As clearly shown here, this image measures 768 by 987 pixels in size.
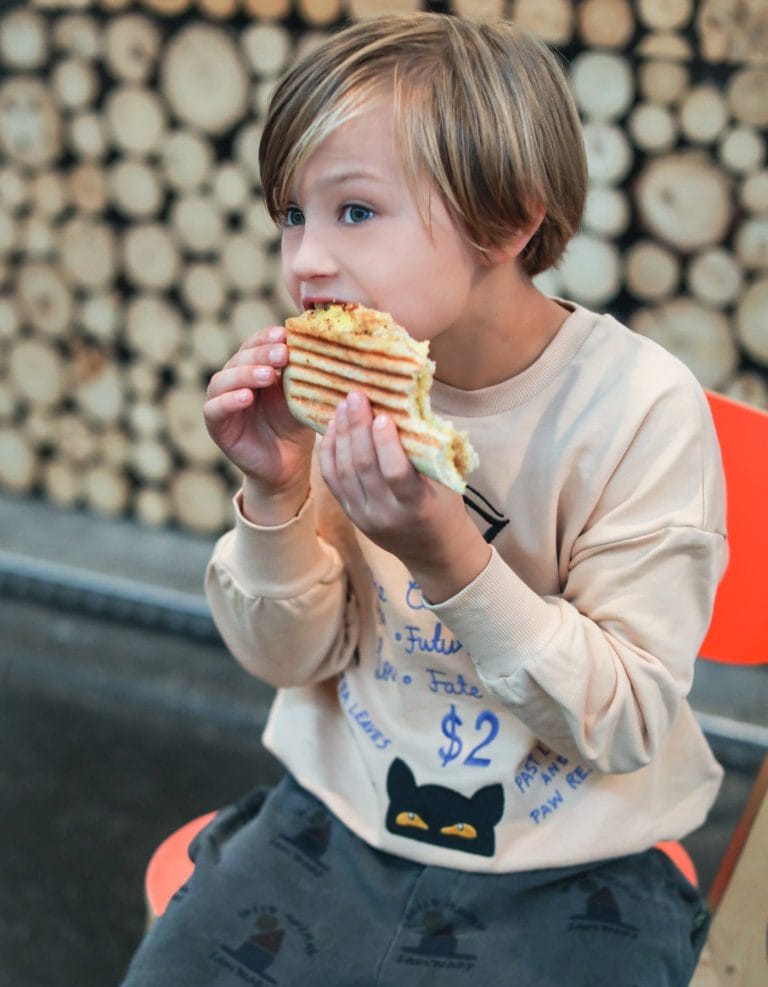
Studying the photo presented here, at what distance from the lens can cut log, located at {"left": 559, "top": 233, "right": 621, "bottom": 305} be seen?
191 cm

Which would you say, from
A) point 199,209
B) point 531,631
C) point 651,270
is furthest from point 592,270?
point 531,631

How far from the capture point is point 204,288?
7.30 feet

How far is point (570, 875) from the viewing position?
3.14 ft

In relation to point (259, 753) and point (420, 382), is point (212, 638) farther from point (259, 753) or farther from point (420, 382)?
point (420, 382)

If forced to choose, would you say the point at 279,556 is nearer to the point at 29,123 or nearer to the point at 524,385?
the point at 524,385

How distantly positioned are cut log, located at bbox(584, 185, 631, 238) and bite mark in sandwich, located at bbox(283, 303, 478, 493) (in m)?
1.16

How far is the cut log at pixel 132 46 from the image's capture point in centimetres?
207

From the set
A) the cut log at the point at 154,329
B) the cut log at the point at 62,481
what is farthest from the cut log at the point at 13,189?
the cut log at the point at 62,481

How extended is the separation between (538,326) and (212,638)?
5.11 feet

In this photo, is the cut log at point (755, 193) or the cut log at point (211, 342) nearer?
the cut log at point (755, 193)

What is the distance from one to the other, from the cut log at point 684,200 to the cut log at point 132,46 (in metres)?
0.97

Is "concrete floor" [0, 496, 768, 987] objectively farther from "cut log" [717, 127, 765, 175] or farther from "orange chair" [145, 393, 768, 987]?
"cut log" [717, 127, 765, 175]

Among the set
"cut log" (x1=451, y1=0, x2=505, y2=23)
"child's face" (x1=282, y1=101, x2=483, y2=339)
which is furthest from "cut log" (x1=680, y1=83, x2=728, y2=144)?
"child's face" (x1=282, y1=101, x2=483, y2=339)

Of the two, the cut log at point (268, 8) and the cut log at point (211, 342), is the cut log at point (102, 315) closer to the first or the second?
the cut log at point (211, 342)
